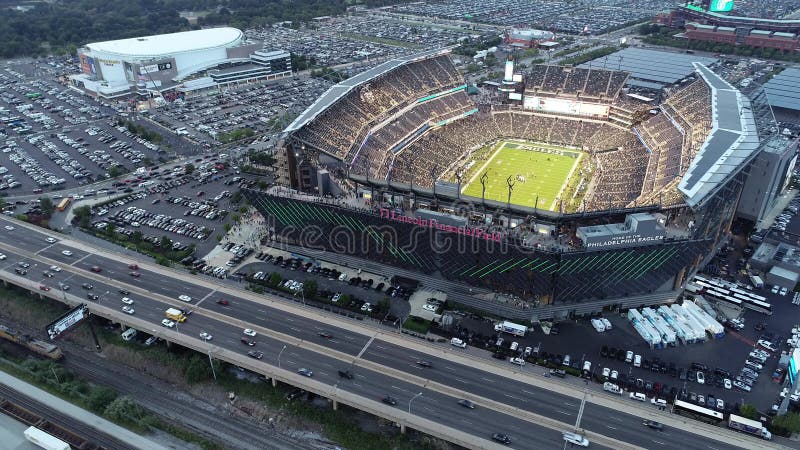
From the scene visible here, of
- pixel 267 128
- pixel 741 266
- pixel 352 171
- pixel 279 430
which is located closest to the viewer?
pixel 279 430

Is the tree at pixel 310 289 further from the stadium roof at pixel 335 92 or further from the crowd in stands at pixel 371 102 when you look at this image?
the stadium roof at pixel 335 92

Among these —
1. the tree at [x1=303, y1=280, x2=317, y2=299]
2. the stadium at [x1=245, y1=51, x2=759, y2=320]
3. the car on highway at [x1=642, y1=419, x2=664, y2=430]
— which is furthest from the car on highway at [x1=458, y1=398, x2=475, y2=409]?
the tree at [x1=303, y1=280, x2=317, y2=299]

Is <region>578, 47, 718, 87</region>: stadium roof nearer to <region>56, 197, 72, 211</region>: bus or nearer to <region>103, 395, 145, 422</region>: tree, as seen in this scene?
<region>56, 197, 72, 211</region>: bus

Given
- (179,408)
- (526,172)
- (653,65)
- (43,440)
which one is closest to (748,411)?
(179,408)

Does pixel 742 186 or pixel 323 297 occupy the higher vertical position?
pixel 742 186

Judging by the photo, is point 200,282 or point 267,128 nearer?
point 200,282

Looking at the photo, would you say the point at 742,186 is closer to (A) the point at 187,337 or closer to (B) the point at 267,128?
(A) the point at 187,337

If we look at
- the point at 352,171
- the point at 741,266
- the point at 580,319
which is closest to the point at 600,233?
the point at 580,319
